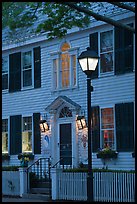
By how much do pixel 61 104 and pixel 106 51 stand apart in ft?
10.9

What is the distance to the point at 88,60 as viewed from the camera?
46.2ft

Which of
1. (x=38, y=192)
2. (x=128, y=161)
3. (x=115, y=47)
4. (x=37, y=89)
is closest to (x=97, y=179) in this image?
(x=128, y=161)

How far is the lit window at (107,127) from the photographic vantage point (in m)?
20.8

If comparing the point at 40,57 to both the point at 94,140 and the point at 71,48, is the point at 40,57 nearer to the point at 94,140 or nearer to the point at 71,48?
the point at 71,48

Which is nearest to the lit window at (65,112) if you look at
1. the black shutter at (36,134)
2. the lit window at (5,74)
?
the black shutter at (36,134)

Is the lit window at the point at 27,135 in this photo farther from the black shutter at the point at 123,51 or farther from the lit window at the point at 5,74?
the black shutter at the point at 123,51

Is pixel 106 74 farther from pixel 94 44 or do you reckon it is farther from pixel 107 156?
pixel 107 156

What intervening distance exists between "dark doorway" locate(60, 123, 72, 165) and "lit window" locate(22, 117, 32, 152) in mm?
2192

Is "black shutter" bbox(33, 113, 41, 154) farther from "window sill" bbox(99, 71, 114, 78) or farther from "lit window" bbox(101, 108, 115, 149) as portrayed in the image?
"window sill" bbox(99, 71, 114, 78)

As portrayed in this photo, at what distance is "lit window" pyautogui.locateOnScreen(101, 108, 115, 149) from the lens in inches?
821

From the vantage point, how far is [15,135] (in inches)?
1002

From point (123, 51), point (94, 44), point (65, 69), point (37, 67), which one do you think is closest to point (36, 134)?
point (37, 67)

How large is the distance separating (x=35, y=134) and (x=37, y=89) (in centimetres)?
204

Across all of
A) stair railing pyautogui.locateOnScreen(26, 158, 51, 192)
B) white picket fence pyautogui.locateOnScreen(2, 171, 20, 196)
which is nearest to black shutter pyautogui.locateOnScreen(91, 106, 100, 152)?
stair railing pyautogui.locateOnScreen(26, 158, 51, 192)
